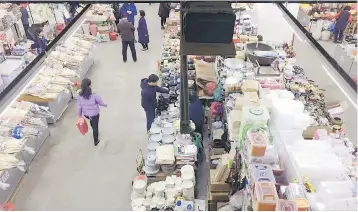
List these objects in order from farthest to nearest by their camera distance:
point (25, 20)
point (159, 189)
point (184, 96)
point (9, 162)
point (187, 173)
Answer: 1. point (25, 20)
2. point (9, 162)
3. point (187, 173)
4. point (159, 189)
5. point (184, 96)

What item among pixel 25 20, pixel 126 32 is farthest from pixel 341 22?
pixel 25 20

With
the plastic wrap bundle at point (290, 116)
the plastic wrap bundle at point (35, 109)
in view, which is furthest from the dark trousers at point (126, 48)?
the plastic wrap bundle at point (290, 116)

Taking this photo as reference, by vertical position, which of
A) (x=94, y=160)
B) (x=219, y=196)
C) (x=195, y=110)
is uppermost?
(x=195, y=110)

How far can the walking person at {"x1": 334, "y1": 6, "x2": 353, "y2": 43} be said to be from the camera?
38.5ft

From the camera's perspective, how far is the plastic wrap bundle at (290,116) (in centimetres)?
482

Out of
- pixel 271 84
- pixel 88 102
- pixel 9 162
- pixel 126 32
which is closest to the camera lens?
pixel 9 162

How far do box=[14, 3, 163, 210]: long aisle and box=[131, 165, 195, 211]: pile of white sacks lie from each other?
62 centimetres

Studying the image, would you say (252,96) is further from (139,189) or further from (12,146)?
(12,146)

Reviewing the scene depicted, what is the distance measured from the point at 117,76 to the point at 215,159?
5064 mm

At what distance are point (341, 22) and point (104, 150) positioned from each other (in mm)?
9377

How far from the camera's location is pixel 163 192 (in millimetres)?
5598

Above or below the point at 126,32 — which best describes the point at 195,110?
below

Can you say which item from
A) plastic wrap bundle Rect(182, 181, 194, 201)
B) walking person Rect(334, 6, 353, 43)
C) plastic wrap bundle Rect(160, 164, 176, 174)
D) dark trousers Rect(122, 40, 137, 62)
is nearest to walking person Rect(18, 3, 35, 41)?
dark trousers Rect(122, 40, 137, 62)

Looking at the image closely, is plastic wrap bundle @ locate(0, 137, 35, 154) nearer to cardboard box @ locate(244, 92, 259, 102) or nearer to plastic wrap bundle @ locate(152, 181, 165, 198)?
plastic wrap bundle @ locate(152, 181, 165, 198)
